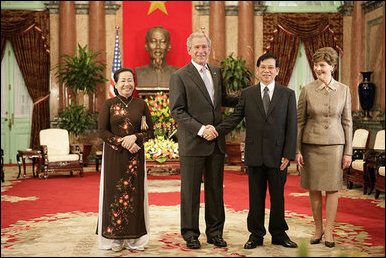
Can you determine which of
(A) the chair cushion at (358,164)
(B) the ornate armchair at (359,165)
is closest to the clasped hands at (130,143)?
(B) the ornate armchair at (359,165)

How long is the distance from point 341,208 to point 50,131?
6.08 m

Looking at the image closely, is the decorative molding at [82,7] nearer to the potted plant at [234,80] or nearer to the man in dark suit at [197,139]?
the potted plant at [234,80]

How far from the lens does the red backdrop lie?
1244 centimetres

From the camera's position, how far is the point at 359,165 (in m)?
8.20

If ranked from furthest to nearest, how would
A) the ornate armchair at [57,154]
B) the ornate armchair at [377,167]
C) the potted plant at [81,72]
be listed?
the potted plant at [81,72]
the ornate armchair at [57,154]
the ornate armchair at [377,167]

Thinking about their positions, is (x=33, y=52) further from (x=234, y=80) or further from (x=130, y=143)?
(x=130, y=143)

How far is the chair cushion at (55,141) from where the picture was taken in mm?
10141

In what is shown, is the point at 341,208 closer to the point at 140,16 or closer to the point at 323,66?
the point at 323,66

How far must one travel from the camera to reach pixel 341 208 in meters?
6.55

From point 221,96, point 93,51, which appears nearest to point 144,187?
point 221,96

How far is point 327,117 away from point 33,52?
9443 millimetres

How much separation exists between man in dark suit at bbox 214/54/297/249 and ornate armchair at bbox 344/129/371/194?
12.7ft

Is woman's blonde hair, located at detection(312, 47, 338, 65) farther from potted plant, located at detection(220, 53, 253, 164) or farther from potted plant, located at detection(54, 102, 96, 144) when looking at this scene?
potted plant, located at detection(54, 102, 96, 144)

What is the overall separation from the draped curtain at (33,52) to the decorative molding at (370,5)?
744cm
